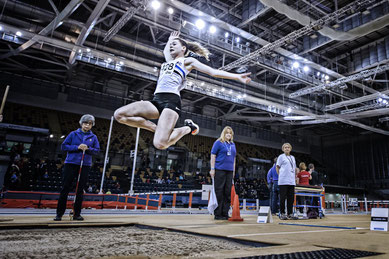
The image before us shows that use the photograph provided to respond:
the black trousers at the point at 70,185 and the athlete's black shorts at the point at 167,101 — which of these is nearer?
the athlete's black shorts at the point at 167,101

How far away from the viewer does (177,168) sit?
18.5 m

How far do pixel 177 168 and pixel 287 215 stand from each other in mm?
14273

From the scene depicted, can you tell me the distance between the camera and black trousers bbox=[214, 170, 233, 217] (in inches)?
153

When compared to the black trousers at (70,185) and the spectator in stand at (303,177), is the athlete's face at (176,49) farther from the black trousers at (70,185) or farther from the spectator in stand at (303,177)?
the spectator in stand at (303,177)

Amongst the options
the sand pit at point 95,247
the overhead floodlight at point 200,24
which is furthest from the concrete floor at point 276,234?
the overhead floodlight at point 200,24

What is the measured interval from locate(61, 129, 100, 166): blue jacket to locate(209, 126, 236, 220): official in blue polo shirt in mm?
1761

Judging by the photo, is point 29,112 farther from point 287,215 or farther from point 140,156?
point 287,215

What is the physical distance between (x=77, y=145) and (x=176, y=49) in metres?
1.78

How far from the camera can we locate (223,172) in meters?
3.95

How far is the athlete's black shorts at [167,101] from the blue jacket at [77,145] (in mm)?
1453

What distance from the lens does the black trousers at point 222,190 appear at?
3.90 m

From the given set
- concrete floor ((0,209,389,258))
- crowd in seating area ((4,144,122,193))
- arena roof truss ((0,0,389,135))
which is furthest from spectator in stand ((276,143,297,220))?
crowd in seating area ((4,144,122,193))

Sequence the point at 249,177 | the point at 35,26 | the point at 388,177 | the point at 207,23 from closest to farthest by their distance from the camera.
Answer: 1. the point at 207,23
2. the point at 35,26
3. the point at 249,177
4. the point at 388,177

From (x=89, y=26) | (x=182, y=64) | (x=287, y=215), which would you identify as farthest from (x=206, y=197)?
(x=89, y=26)
